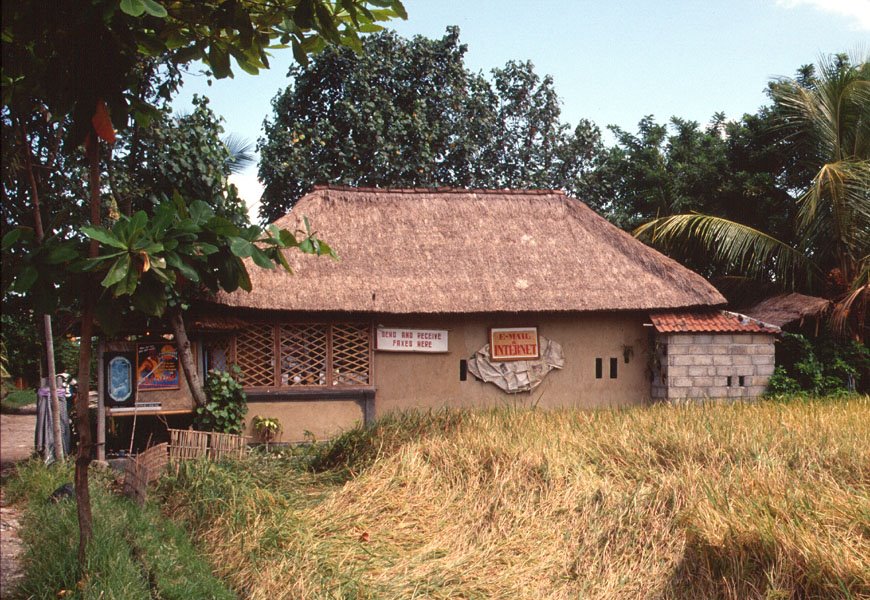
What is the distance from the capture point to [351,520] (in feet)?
20.4

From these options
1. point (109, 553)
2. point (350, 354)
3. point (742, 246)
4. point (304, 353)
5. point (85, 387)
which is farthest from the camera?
point (742, 246)

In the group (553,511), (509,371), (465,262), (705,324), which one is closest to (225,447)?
(553,511)

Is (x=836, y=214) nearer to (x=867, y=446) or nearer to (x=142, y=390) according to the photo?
(x=867, y=446)

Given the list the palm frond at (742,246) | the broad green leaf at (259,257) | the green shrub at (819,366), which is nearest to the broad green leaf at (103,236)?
the broad green leaf at (259,257)

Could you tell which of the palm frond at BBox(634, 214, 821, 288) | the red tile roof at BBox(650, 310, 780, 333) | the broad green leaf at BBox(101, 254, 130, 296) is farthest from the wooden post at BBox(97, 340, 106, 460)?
the palm frond at BBox(634, 214, 821, 288)

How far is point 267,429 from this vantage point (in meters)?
10.3

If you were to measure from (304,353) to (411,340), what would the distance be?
4.90ft

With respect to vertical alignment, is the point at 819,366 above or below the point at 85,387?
below

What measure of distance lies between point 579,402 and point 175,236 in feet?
30.4

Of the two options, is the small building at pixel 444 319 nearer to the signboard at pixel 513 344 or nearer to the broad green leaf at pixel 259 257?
the signboard at pixel 513 344

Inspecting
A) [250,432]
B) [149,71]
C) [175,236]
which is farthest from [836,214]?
[175,236]

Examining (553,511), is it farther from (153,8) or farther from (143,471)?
(153,8)

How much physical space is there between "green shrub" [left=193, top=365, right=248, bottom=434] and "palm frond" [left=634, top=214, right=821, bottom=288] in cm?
798

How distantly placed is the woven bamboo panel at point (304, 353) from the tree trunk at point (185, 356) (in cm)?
131
